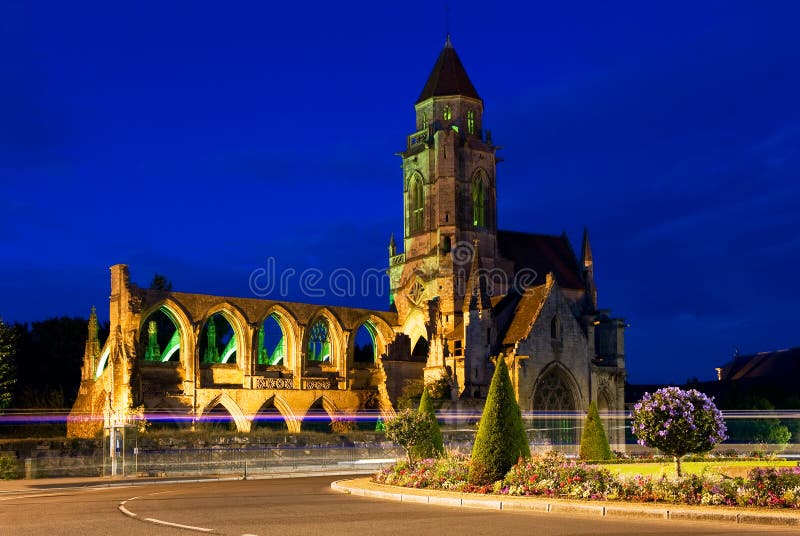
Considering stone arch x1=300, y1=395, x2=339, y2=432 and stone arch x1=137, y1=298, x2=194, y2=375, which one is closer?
stone arch x1=137, y1=298, x2=194, y2=375

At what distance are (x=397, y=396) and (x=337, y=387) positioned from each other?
3280 mm

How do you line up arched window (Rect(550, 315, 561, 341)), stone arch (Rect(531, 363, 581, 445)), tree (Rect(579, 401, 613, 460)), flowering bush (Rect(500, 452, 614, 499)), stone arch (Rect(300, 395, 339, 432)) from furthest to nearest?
arched window (Rect(550, 315, 561, 341)), stone arch (Rect(531, 363, 581, 445)), stone arch (Rect(300, 395, 339, 432)), tree (Rect(579, 401, 613, 460)), flowering bush (Rect(500, 452, 614, 499))

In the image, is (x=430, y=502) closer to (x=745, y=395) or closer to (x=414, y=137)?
(x=414, y=137)

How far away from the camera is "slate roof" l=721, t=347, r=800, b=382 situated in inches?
3282

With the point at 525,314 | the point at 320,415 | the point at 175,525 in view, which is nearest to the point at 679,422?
the point at 175,525

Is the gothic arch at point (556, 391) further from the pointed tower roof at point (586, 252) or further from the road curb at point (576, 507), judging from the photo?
the road curb at point (576, 507)

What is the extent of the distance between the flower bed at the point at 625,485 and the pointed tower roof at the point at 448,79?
151 feet

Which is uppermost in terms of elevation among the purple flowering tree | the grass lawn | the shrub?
the purple flowering tree

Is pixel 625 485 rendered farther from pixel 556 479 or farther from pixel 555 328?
pixel 555 328

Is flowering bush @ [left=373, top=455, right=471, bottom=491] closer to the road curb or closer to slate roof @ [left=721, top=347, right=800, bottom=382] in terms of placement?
the road curb

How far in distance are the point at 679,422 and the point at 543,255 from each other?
49387 mm

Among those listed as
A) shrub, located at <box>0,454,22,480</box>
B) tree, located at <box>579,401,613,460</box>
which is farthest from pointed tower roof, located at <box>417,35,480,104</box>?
shrub, located at <box>0,454,22,480</box>

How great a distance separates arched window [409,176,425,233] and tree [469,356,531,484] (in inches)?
1771

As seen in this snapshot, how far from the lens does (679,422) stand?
18391mm
